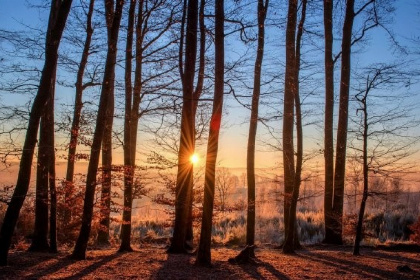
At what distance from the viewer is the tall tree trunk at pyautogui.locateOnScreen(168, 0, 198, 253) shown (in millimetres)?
10141

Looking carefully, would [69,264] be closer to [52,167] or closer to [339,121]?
[52,167]

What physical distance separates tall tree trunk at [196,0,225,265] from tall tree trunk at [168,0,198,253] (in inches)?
40.2

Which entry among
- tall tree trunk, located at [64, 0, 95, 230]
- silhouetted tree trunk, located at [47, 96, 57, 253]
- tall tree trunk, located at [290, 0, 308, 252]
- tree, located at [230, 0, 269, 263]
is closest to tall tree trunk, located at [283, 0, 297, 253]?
tall tree trunk, located at [290, 0, 308, 252]

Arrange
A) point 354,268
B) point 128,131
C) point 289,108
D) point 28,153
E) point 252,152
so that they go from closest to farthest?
1. point 28,153
2. point 354,268
3. point 252,152
4. point 128,131
5. point 289,108

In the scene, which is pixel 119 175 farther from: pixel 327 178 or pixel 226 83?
pixel 327 178

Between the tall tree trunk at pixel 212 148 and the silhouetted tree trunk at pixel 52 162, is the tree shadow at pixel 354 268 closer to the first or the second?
the tall tree trunk at pixel 212 148

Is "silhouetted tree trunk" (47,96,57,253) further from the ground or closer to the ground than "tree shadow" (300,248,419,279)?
further from the ground

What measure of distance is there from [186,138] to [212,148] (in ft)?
6.29

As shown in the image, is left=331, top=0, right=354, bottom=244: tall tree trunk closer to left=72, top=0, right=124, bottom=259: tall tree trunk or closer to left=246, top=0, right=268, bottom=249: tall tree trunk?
left=246, top=0, right=268, bottom=249: tall tree trunk

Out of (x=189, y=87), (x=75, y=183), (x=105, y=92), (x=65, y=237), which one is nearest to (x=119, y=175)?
(x=75, y=183)

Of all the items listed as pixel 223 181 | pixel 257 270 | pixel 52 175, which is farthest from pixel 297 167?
pixel 223 181

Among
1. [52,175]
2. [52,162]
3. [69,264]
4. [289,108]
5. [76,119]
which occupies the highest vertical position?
[289,108]

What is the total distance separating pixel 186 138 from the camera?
426 inches

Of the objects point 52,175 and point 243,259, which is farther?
point 52,175
